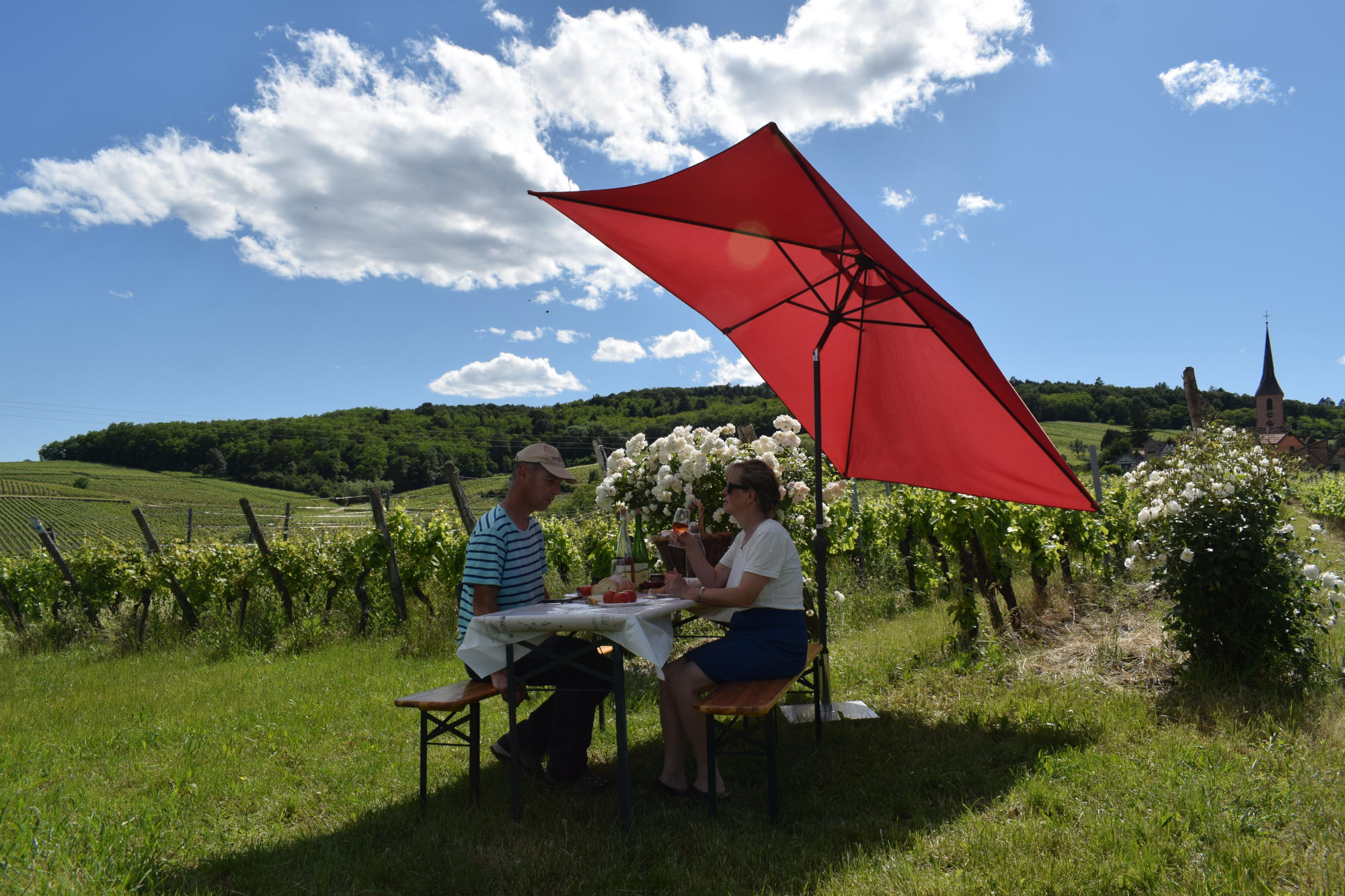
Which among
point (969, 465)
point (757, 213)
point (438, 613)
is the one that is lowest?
point (438, 613)

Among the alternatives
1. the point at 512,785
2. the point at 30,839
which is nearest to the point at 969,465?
the point at 512,785

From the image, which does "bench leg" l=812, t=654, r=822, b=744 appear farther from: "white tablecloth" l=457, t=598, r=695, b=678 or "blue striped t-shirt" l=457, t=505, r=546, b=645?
"blue striped t-shirt" l=457, t=505, r=546, b=645

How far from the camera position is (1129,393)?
191ft

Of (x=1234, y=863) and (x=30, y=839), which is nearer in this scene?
(x=1234, y=863)

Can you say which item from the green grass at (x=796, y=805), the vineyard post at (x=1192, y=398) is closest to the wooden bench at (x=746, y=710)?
the green grass at (x=796, y=805)

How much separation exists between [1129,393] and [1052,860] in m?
66.3

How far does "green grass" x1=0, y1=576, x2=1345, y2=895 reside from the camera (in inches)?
90.5

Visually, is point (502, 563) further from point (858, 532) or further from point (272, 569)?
point (858, 532)

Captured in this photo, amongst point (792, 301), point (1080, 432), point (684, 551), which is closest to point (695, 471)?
point (684, 551)

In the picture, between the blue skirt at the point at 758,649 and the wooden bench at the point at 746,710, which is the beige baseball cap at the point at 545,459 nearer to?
the blue skirt at the point at 758,649

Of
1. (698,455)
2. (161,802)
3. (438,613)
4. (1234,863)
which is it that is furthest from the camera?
(438,613)

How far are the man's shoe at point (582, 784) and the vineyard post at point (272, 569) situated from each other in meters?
6.16

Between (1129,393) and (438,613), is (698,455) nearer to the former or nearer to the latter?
(438,613)

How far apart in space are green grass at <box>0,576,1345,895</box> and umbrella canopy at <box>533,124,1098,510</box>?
3.86 feet
